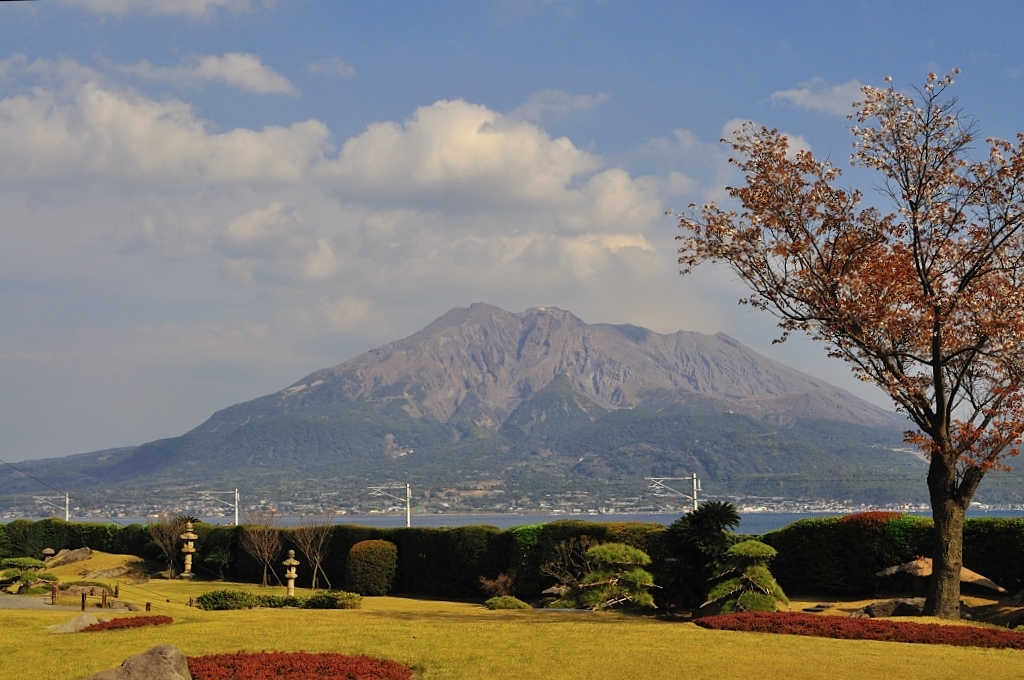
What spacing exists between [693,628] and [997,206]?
11358 mm

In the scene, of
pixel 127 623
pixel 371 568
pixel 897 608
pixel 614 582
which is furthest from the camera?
pixel 371 568

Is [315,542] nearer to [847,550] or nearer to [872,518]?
[847,550]

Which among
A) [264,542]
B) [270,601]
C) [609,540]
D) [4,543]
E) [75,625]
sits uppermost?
[609,540]

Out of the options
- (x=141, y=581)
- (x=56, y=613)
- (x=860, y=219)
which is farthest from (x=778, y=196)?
(x=141, y=581)

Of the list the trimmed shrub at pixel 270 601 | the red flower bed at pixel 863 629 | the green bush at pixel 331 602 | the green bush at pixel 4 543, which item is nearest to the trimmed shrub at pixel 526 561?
the trimmed shrub at pixel 270 601

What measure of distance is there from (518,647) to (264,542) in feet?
75.9

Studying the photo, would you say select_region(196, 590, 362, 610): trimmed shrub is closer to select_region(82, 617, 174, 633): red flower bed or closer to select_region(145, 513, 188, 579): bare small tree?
select_region(82, 617, 174, 633): red flower bed

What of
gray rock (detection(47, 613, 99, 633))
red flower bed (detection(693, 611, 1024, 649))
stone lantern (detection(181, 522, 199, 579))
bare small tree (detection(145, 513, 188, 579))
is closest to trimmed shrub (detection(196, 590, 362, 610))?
gray rock (detection(47, 613, 99, 633))

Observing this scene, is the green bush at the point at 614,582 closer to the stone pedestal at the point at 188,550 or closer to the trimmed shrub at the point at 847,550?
the trimmed shrub at the point at 847,550

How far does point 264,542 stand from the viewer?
39344mm

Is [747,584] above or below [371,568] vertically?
above

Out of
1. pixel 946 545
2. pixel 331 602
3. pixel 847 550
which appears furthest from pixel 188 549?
pixel 946 545

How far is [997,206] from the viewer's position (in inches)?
890

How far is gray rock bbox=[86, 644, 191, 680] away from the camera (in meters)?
14.1
